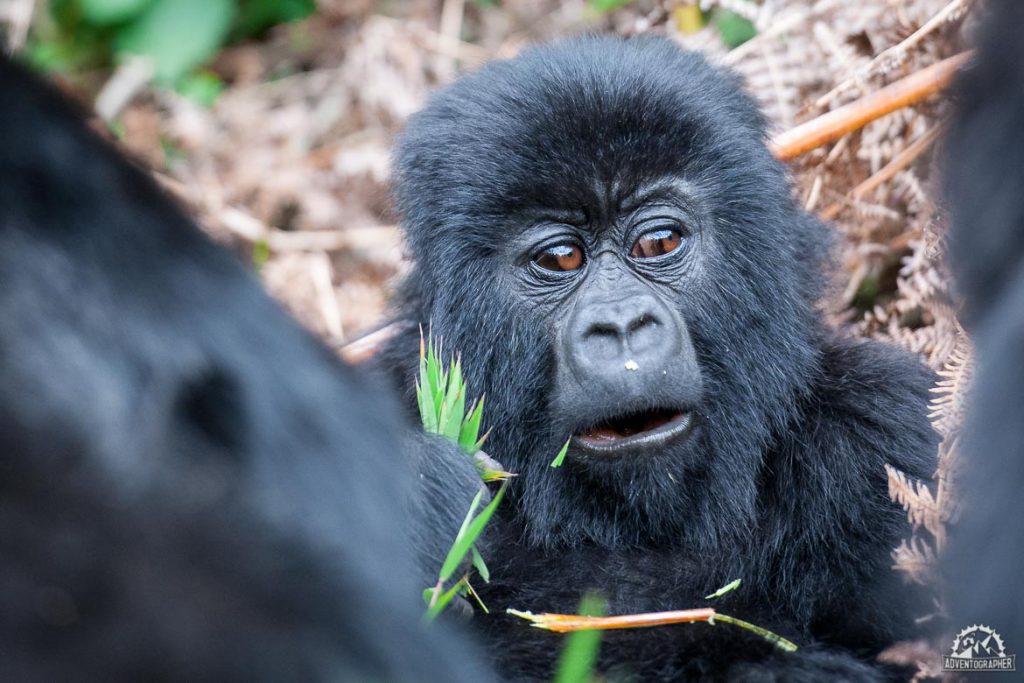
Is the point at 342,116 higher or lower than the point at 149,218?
higher

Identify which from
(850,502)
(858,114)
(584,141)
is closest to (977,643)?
(850,502)

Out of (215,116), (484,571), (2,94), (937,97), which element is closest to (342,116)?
(215,116)

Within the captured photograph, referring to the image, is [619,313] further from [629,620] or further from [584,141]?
[629,620]

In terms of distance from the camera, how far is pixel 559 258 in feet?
8.90

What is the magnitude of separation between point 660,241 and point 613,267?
131 millimetres

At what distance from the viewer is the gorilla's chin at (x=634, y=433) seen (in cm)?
248

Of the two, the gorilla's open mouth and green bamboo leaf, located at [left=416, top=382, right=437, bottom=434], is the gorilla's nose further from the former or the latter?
green bamboo leaf, located at [left=416, top=382, right=437, bottom=434]

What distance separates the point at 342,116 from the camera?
552 cm

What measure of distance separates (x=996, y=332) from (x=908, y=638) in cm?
109

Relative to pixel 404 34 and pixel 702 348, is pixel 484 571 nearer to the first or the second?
pixel 702 348

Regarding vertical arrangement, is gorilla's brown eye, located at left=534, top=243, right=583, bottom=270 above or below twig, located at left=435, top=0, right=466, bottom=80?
below

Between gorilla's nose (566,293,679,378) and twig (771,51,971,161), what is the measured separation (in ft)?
2.72

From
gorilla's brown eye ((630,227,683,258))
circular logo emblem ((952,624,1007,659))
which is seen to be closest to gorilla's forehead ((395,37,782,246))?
gorilla's brown eye ((630,227,683,258))

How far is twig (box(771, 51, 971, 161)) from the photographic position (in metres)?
3.08
